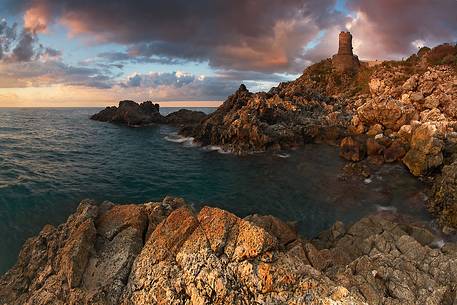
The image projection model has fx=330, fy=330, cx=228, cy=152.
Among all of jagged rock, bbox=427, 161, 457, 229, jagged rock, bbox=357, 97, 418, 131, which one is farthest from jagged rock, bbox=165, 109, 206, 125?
jagged rock, bbox=427, 161, 457, 229

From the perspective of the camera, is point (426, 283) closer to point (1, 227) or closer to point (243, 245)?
point (243, 245)

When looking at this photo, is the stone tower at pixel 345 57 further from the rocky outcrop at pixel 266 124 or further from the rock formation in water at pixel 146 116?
the rocky outcrop at pixel 266 124

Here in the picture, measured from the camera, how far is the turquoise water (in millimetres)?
34406

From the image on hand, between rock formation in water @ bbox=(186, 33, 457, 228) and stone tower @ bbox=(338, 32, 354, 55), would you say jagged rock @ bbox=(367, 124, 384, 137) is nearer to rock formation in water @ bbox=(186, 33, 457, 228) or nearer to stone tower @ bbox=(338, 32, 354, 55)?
rock formation in water @ bbox=(186, 33, 457, 228)

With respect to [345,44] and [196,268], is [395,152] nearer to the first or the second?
[196,268]

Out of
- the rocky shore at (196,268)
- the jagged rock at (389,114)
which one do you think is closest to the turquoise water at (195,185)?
the rocky shore at (196,268)

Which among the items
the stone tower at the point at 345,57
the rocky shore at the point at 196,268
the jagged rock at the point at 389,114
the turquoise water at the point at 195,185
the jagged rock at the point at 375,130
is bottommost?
the turquoise water at the point at 195,185

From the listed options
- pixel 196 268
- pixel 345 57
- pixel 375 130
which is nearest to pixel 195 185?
pixel 196 268

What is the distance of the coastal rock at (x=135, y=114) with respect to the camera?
398 ft

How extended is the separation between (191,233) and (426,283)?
43.0 ft

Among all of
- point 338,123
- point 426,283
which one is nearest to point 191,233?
point 426,283

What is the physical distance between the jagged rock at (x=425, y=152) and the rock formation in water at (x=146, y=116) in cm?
7817

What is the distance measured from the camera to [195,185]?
46.0 meters

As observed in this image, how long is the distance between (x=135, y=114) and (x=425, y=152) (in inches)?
3966
